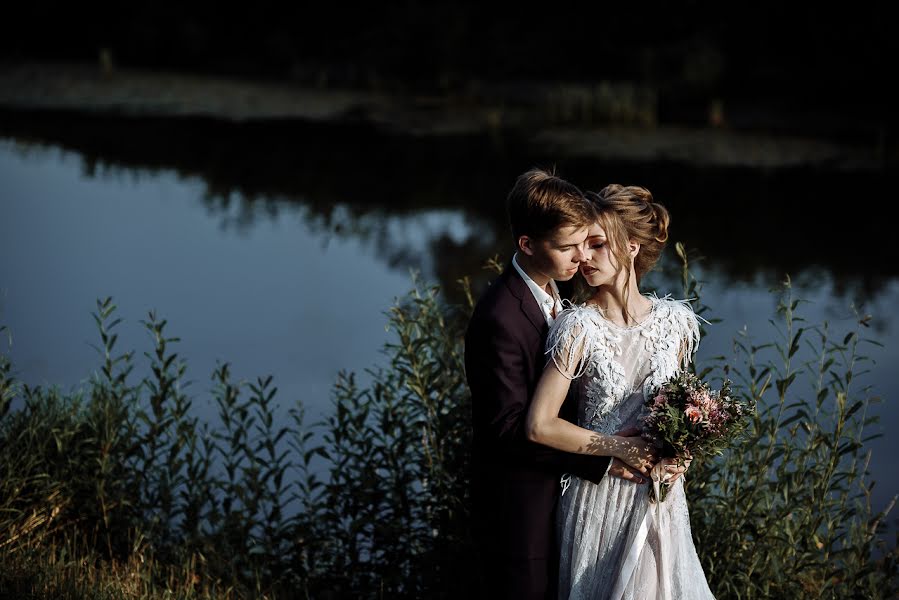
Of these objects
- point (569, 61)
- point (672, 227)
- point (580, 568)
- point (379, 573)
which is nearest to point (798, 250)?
point (672, 227)

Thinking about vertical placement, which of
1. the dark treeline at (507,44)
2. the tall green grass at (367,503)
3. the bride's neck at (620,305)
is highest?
the dark treeline at (507,44)

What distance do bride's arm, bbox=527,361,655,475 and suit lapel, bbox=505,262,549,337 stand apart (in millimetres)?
139

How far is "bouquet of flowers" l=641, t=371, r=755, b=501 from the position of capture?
286 centimetres

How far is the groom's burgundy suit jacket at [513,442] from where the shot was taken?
3.03 meters

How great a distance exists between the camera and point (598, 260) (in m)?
3.06

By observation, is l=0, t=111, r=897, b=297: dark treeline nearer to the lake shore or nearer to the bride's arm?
the lake shore

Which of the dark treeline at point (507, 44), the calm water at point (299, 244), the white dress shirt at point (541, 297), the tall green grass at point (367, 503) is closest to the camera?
the white dress shirt at point (541, 297)

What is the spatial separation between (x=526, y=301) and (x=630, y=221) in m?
0.37

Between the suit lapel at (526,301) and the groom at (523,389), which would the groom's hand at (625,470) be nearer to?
the groom at (523,389)

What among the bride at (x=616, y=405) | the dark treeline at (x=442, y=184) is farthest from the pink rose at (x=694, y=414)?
the dark treeline at (x=442, y=184)

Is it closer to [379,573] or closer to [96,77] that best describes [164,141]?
[96,77]

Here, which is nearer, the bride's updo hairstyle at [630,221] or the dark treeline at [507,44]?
the bride's updo hairstyle at [630,221]

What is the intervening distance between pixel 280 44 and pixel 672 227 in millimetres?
13365

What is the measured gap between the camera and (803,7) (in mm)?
19281
